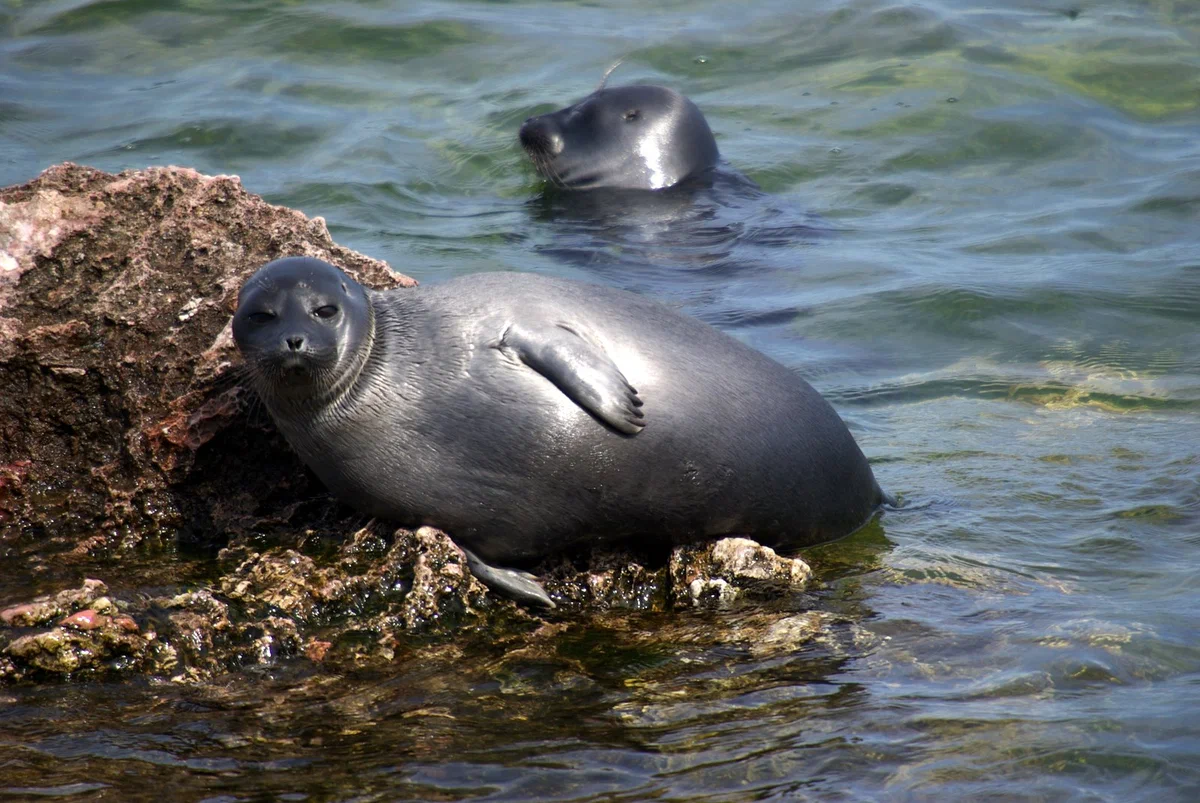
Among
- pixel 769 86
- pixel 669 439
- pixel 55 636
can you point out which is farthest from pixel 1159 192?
pixel 55 636

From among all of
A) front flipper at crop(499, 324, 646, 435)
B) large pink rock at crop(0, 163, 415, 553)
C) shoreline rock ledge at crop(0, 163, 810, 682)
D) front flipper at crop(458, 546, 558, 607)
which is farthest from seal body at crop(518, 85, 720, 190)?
front flipper at crop(458, 546, 558, 607)

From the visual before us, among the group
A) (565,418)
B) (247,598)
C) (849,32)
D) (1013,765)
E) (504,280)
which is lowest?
(1013,765)

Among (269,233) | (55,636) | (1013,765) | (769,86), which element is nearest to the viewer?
(1013,765)

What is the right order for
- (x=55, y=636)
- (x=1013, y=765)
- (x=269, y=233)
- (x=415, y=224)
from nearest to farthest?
(x=1013, y=765) < (x=55, y=636) < (x=269, y=233) < (x=415, y=224)

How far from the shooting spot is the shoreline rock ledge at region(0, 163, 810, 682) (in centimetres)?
450

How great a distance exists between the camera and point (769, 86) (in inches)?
506

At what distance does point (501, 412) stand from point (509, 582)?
57cm

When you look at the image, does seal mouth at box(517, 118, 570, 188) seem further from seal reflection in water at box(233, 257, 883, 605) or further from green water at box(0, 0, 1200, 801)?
seal reflection in water at box(233, 257, 883, 605)

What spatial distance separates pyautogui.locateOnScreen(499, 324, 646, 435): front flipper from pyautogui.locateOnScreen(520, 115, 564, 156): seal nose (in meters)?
6.15

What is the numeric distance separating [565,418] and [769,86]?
897 centimetres

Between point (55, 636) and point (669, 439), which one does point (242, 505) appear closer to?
point (55, 636)

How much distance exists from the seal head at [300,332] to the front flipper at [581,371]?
0.52 m

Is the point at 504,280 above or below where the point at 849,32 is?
below

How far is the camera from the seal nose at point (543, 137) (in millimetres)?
10609
